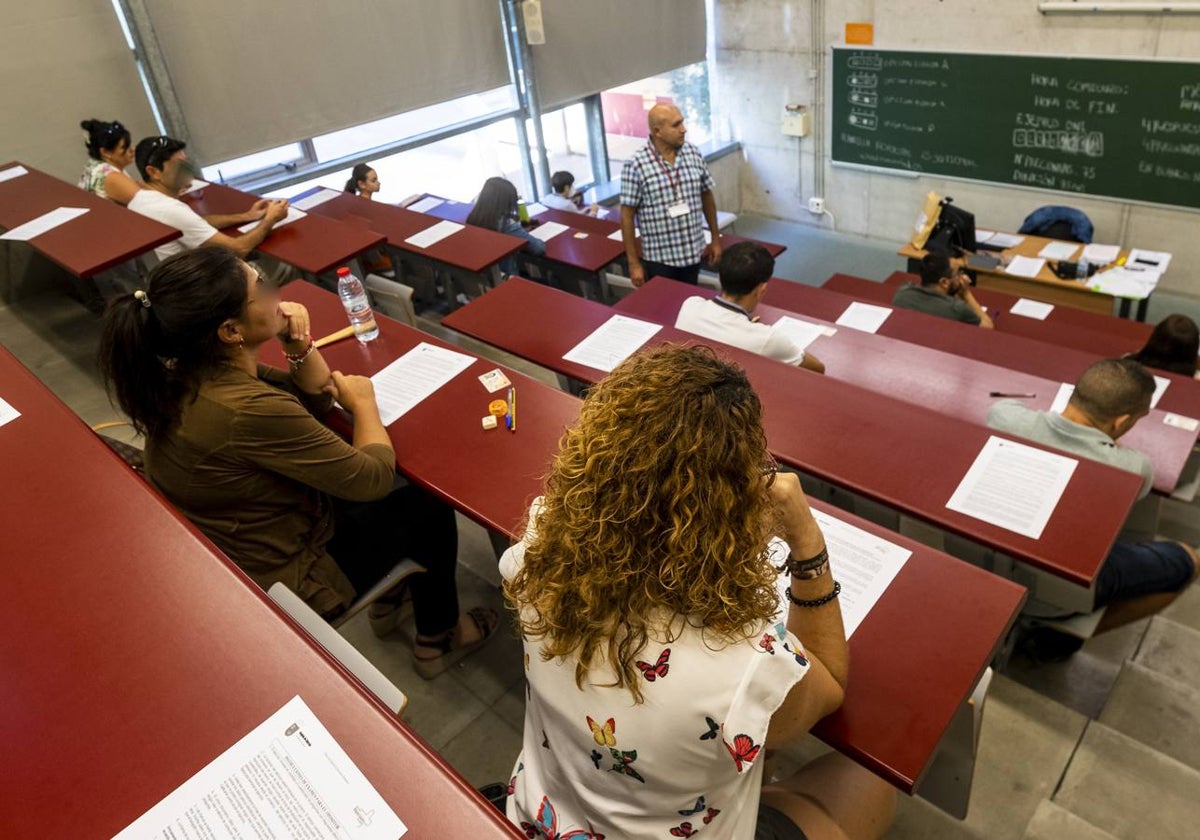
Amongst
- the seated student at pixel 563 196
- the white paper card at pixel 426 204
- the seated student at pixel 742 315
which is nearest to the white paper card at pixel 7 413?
the seated student at pixel 742 315

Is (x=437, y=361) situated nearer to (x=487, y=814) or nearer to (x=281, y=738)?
(x=281, y=738)

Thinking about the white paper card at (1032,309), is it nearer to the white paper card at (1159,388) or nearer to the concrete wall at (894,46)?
the white paper card at (1159,388)

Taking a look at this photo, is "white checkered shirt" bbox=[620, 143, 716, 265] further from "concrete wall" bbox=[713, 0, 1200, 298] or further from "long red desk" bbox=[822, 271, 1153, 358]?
"concrete wall" bbox=[713, 0, 1200, 298]

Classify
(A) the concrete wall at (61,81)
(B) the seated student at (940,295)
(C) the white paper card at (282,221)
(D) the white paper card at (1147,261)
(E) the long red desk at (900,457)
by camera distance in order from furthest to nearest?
(D) the white paper card at (1147,261)
(A) the concrete wall at (61,81)
(B) the seated student at (940,295)
(C) the white paper card at (282,221)
(E) the long red desk at (900,457)

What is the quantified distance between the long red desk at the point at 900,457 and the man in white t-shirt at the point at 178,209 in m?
1.80

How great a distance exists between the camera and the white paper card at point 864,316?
3.81 m

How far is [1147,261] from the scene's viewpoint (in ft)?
16.6

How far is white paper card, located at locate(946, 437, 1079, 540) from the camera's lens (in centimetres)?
180

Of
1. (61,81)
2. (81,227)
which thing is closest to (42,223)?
(81,227)

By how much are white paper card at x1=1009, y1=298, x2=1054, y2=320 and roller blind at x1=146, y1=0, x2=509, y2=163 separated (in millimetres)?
4258

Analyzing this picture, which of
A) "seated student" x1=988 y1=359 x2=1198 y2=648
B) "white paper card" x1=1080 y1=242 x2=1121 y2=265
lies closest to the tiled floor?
"seated student" x1=988 y1=359 x2=1198 y2=648

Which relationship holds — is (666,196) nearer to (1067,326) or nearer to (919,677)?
(1067,326)

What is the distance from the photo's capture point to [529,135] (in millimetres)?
6602

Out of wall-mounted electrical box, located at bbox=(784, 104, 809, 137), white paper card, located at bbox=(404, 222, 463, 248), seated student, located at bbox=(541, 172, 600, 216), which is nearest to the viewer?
white paper card, located at bbox=(404, 222, 463, 248)
